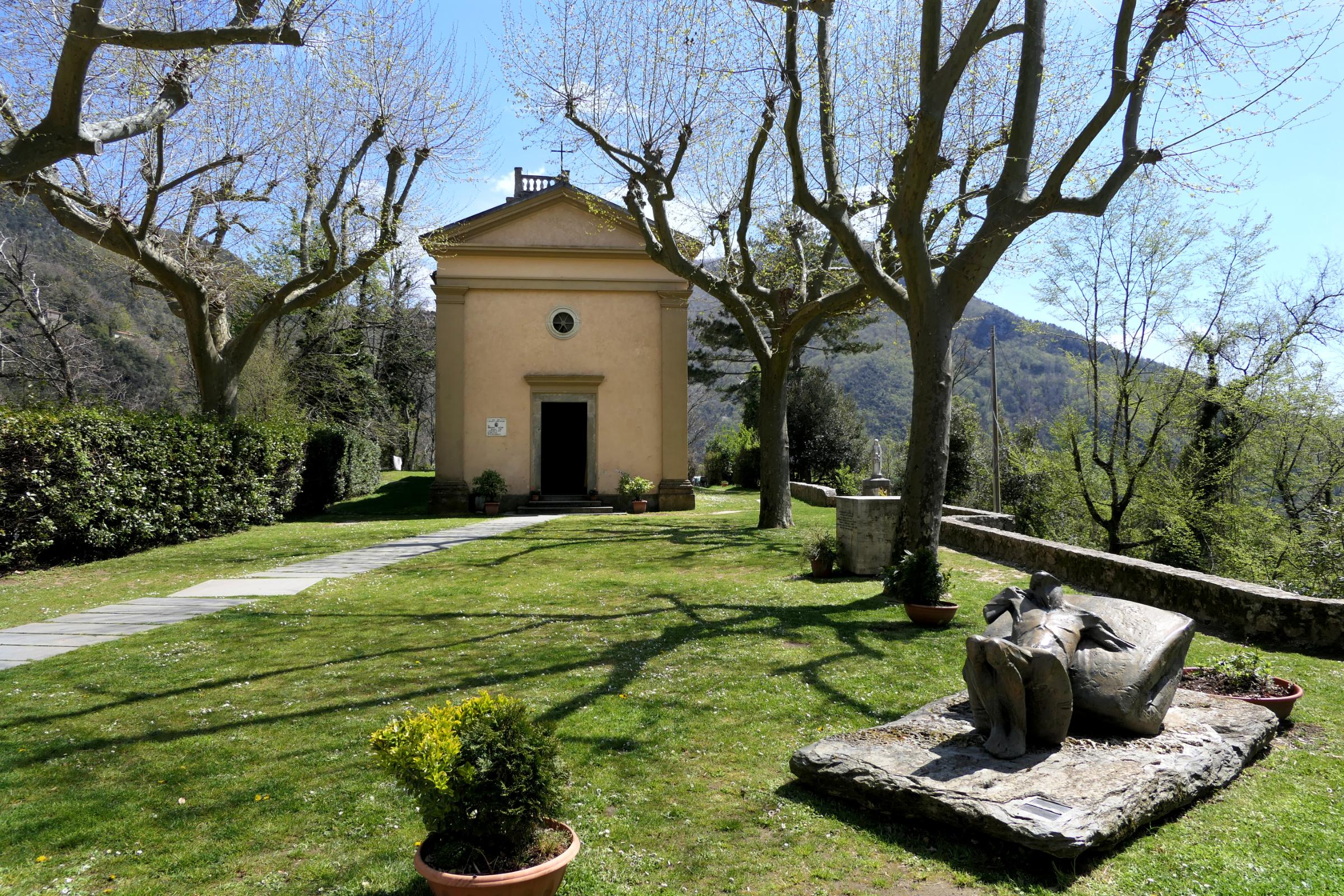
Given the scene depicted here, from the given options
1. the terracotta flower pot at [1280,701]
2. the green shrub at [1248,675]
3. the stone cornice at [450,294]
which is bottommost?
the terracotta flower pot at [1280,701]

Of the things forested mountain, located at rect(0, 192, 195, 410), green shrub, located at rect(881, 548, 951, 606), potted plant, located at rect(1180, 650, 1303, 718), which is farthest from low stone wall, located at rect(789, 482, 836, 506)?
forested mountain, located at rect(0, 192, 195, 410)

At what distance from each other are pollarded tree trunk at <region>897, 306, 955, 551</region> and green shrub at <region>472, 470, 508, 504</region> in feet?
48.3

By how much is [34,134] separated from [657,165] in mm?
10679

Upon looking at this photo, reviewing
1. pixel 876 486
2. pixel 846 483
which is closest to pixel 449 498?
pixel 846 483

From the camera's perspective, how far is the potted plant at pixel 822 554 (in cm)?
1101

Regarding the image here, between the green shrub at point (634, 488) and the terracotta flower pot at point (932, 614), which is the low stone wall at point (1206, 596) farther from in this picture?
the green shrub at point (634, 488)

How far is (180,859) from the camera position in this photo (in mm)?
3543

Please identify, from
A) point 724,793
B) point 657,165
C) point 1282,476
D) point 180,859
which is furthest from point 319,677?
point 1282,476

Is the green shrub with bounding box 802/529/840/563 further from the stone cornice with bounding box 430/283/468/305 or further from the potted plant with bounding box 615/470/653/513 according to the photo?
the stone cornice with bounding box 430/283/468/305

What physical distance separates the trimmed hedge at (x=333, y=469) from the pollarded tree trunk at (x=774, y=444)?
12047mm

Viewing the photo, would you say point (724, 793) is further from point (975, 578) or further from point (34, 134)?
point (975, 578)

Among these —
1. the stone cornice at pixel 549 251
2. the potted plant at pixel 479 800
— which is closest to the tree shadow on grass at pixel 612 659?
the potted plant at pixel 479 800

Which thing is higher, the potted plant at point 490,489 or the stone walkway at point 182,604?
the potted plant at point 490,489

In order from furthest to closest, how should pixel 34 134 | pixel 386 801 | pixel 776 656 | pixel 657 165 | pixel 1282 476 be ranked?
pixel 1282 476, pixel 657 165, pixel 776 656, pixel 34 134, pixel 386 801
